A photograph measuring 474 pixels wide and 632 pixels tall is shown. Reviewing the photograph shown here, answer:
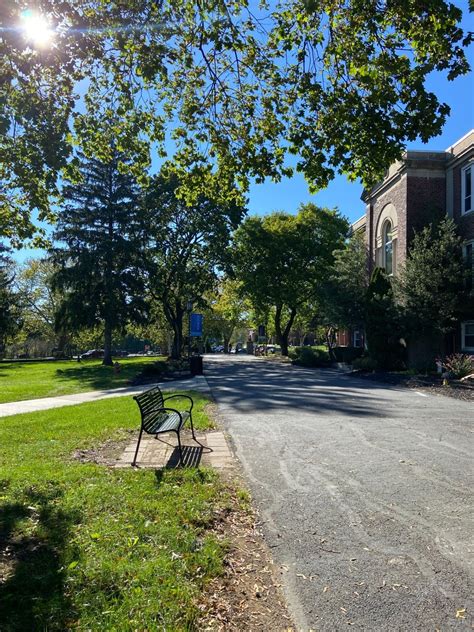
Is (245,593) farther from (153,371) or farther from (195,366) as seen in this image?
(195,366)

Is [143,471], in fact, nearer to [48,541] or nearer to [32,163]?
[48,541]

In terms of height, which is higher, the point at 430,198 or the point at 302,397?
the point at 430,198

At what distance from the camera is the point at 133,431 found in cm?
847

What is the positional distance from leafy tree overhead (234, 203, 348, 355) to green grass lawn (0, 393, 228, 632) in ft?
106

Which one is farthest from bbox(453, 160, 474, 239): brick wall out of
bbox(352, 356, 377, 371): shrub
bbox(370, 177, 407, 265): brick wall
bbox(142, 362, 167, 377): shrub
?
bbox(142, 362, 167, 377): shrub

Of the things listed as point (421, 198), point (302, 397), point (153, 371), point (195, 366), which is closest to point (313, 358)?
point (195, 366)

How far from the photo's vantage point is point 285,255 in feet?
124

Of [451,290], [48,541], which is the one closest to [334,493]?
[48,541]

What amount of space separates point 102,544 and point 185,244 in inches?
1326

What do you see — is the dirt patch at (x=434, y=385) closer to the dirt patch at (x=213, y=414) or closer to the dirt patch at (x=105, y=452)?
the dirt patch at (x=213, y=414)

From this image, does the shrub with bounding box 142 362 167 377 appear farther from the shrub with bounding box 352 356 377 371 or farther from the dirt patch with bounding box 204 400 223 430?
the dirt patch with bounding box 204 400 223 430

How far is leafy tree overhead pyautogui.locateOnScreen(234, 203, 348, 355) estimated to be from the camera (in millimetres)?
37812

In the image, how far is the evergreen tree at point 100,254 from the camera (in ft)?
102

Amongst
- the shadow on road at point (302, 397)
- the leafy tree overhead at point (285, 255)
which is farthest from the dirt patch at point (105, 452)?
the leafy tree overhead at point (285, 255)
